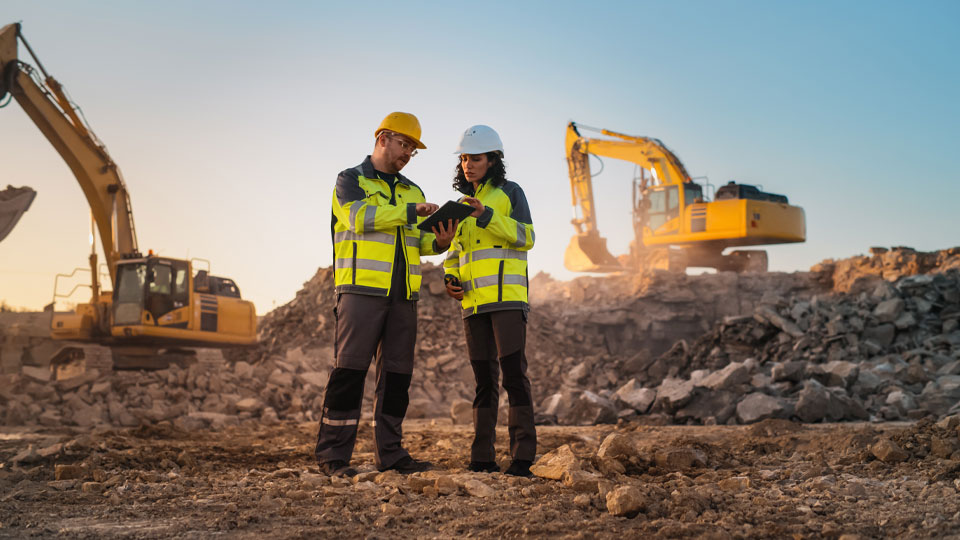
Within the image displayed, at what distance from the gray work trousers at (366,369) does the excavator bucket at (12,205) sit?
5.17 meters

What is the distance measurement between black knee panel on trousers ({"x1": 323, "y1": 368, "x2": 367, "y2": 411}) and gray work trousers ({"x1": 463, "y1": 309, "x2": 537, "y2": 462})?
0.64 meters

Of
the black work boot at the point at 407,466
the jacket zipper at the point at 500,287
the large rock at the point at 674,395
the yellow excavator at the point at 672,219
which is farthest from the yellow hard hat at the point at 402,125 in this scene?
the yellow excavator at the point at 672,219

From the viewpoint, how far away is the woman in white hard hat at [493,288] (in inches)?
159

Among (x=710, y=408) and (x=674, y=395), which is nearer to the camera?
(x=710, y=408)

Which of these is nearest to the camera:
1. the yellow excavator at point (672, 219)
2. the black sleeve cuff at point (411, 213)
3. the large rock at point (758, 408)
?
the black sleeve cuff at point (411, 213)

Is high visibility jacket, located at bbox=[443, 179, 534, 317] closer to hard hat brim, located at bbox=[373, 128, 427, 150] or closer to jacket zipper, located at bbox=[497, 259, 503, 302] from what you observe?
jacket zipper, located at bbox=[497, 259, 503, 302]

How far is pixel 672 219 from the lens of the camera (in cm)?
1800

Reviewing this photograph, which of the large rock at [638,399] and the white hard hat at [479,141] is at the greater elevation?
the white hard hat at [479,141]

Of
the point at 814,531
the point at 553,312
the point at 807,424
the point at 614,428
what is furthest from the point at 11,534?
the point at 553,312

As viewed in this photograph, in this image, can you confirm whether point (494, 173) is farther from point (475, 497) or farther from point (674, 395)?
point (674, 395)

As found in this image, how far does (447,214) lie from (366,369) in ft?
3.22

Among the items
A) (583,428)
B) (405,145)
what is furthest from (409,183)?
(583,428)

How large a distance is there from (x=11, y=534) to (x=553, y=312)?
15.6 meters

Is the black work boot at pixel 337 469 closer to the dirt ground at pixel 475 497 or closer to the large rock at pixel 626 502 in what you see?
the dirt ground at pixel 475 497
